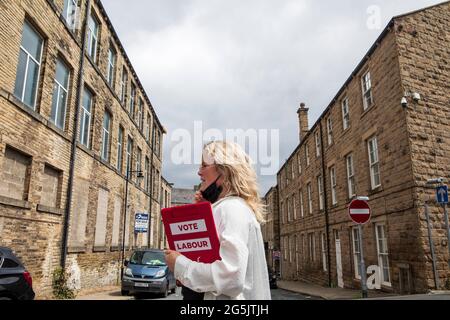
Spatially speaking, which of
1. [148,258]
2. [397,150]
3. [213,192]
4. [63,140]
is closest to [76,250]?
[148,258]

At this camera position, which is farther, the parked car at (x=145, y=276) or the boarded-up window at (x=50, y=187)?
the parked car at (x=145, y=276)

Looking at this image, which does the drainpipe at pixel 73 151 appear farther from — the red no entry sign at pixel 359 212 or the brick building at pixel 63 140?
the red no entry sign at pixel 359 212

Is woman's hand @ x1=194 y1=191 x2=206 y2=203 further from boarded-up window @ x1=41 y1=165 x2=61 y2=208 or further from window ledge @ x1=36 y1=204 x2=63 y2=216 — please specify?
boarded-up window @ x1=41 y1=165 x2=61 y2=208

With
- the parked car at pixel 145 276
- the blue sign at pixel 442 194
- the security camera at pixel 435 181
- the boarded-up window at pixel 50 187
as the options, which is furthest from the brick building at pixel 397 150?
the boarded-up window at pixel 50 187

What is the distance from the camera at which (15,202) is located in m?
9.40

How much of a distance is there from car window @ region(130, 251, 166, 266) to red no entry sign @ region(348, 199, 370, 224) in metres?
7.19

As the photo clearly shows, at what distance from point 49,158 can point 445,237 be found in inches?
491

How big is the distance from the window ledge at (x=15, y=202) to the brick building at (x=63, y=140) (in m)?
0.03

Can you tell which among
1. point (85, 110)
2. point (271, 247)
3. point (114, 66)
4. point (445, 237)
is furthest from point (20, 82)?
Answer: point (271, 247)

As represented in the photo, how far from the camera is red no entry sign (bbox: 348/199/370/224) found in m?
10.2

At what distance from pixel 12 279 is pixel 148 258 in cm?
790

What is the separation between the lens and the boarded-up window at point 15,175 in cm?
935
